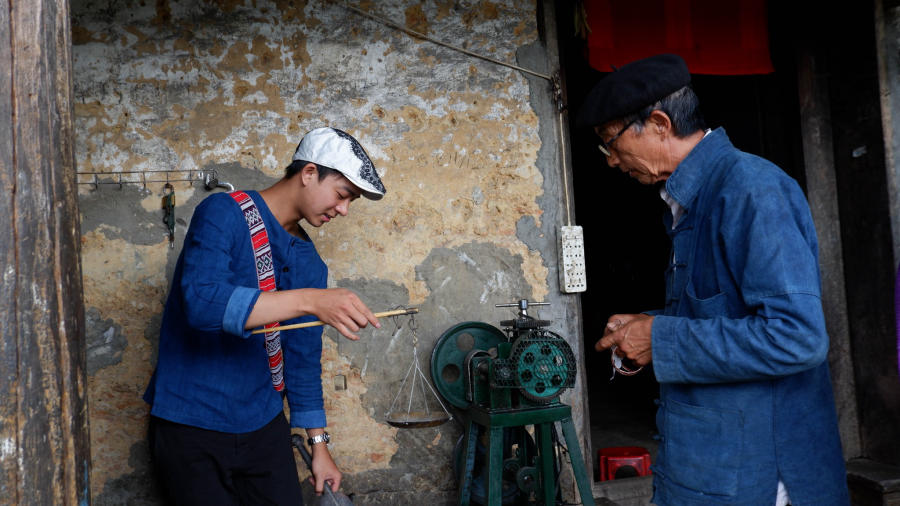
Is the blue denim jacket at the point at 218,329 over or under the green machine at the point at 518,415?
over

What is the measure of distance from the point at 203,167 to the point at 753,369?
100 inches

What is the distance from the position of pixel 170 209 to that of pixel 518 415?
5.97ft

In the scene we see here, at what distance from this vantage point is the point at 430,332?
3332 mm

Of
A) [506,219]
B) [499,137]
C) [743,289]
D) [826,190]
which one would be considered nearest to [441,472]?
[506,219]

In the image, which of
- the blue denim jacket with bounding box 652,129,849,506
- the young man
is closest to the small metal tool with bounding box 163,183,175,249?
the young man

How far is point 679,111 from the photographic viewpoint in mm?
1695

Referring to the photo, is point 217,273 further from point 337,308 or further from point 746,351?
point 746,351

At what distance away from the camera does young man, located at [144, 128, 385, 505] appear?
1902 mm

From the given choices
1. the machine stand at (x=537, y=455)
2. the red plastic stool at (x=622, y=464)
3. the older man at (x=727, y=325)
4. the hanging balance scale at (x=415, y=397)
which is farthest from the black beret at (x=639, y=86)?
the red plastic stool at (x=622, y=464)

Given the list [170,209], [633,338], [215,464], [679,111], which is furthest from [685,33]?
[215,464]

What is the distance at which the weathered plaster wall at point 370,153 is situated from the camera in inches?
119

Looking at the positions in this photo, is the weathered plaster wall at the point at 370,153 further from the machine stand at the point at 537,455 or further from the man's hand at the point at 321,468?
the man's hand at the point at 321,468

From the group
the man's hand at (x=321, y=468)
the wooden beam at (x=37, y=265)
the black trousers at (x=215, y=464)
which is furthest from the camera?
the man's hand at (x=321, y=468)

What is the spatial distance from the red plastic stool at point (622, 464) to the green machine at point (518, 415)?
77 cm
